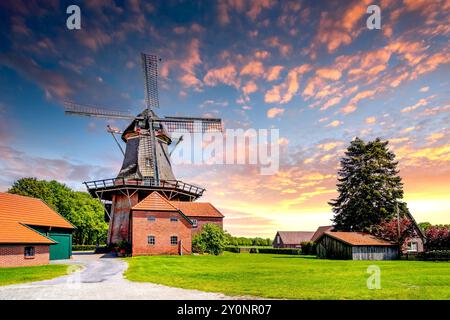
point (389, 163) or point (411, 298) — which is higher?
point (389, 163)

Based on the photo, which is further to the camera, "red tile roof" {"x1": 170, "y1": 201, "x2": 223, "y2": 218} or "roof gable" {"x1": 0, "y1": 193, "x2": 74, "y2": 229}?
"red tile roof" {"x1": 170, "y1": 201, "x2": 223, "y2": 218}

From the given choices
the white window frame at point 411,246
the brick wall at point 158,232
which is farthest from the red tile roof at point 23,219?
the white window frame at point 411,246

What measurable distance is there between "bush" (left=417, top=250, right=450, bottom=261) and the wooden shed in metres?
2.72

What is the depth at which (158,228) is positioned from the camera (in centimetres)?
3609

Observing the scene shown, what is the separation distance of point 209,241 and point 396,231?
21.1 m

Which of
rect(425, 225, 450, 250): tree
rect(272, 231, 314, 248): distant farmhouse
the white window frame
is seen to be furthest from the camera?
rect(272, 231, 314, 248): distant farmhouse

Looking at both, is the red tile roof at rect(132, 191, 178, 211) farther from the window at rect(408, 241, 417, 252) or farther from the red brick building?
the window at rect(408, 241, 417, 252)

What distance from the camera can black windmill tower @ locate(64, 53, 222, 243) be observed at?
128 feet

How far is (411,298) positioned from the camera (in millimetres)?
10781

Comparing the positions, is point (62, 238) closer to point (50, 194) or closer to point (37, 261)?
point (37, 261)

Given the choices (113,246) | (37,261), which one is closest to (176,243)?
(113,246)

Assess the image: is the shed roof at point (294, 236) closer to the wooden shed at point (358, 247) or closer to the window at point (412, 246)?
the window at point (412, 246)

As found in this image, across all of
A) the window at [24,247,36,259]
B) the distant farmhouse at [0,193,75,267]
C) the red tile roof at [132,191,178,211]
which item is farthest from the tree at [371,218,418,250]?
the window at [24,247,36,259]

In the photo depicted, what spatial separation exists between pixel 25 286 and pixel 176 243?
23.4 m
